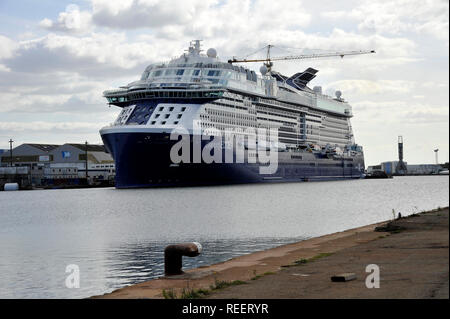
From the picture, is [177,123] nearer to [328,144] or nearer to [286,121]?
[286,121]

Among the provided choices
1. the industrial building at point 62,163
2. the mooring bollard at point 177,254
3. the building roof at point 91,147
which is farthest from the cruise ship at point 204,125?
the building roof at point 91,147

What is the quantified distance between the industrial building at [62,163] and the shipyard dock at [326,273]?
114930mm

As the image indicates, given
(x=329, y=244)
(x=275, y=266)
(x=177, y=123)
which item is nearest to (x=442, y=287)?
(x=275, y=266)

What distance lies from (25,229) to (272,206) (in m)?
19.3

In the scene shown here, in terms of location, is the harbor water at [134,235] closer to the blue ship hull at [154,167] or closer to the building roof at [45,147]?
the blue ship hull at [154,167]

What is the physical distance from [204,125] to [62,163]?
8278 cm

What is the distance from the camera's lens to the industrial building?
454ft

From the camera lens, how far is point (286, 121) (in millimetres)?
110750

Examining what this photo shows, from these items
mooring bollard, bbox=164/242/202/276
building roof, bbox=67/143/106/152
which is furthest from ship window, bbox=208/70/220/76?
building roof, bbox=67/143/106/152

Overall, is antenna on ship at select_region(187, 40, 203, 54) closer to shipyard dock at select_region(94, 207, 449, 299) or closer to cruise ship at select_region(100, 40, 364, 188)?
cruise ship at select_region(100, 40, 364, 188)

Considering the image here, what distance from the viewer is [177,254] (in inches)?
632

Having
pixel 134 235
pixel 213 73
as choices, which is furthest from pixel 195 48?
pixel 134 235

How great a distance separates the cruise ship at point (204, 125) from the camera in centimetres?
7488
